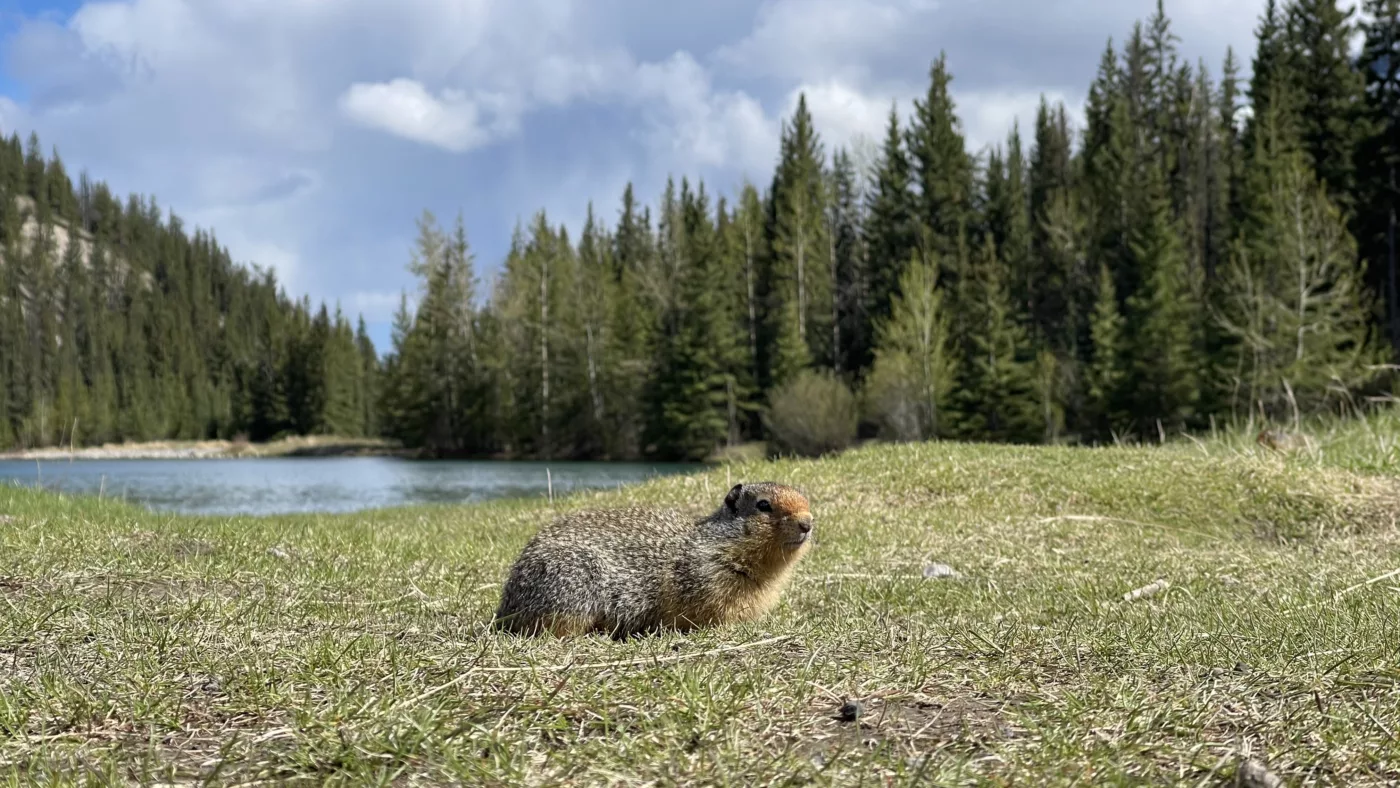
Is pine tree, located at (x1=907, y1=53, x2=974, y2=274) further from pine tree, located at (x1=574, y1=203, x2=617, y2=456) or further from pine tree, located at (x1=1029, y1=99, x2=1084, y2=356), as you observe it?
pine tree, located at (x1=574, y1=203, x2=617, y2=456)

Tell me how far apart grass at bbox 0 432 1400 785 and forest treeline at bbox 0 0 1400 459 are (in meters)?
26.4

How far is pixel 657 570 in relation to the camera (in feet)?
14.9

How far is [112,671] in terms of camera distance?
293 cm

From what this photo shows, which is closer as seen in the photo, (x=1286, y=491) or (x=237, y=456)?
(x=1286, y=491)

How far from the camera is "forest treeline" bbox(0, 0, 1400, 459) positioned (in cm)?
4088

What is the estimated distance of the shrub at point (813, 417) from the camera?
4694 centimetres

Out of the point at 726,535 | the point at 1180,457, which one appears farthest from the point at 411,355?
the point at 726,535

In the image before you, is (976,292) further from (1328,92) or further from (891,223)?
(1328,92)

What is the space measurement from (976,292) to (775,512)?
50.6 meters

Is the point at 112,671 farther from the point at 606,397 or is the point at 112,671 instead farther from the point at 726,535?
the point at 606,397

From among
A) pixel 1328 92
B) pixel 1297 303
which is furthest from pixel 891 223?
pixel 1297 303

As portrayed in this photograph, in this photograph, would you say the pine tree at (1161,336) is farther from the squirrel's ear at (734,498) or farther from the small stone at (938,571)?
the squirrel's ear at (734,498)

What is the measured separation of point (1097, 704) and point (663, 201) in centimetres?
8367

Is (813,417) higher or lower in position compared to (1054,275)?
lower
